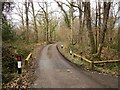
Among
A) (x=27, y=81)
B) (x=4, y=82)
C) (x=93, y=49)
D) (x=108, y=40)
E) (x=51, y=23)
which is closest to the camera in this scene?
(x=27, y=81)

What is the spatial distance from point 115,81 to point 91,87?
189cm

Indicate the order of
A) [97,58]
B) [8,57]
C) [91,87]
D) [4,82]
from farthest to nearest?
[97,58], [8,57], [4,82], [91,87]

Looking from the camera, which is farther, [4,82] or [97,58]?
[97,58]

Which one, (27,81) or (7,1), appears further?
(7,1)

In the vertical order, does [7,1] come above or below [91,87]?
above

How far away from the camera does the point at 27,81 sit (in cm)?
981

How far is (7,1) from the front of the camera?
19344mm

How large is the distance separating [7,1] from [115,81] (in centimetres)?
1380

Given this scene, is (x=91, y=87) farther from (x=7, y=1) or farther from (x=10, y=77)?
(x=7, y=1)

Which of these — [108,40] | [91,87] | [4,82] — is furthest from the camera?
[108,40]

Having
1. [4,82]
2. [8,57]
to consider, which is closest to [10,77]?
[4,82]

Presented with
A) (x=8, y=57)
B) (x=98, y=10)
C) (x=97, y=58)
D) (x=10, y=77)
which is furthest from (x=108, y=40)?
(x=10, y=77)

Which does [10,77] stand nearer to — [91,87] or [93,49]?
[91,87]

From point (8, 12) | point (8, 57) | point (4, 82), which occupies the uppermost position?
point (8, 12)
